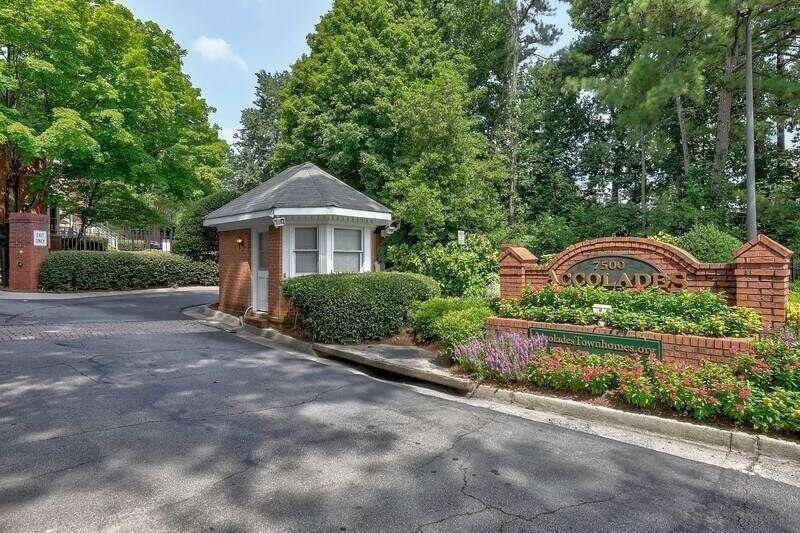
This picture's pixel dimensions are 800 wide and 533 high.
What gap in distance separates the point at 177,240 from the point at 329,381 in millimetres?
16623

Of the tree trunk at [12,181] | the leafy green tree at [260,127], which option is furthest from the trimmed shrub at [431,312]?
the leafy green tree at [260,127]

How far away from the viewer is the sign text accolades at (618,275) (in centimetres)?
648

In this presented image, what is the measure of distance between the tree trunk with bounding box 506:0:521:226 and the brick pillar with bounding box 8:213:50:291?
58.8ft

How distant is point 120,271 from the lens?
18.4 meters

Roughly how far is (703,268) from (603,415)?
276 cm

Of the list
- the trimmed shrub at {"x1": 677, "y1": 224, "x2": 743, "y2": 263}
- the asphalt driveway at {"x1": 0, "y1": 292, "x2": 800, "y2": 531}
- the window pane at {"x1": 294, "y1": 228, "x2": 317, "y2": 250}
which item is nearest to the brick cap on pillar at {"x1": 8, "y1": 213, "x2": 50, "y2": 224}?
the window pane at {"x1": 294, "y1": 228, "x2": 317, "y2": 250}

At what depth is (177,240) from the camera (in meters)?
Answer: 20.5

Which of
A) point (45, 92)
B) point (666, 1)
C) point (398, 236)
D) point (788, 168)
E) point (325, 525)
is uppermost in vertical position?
point (666, 1)

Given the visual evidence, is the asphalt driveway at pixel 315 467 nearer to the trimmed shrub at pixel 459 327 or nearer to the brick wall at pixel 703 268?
the trimmed shrub at pixel 459 327

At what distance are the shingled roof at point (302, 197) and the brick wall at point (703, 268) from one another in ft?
14.4

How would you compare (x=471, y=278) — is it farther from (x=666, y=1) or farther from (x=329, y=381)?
(x=666, y=1)

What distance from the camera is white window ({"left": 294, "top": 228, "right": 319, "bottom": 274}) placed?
10.6m

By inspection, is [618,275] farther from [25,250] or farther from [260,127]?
[260,127]

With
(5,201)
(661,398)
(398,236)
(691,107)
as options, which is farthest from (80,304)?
(691,107)
